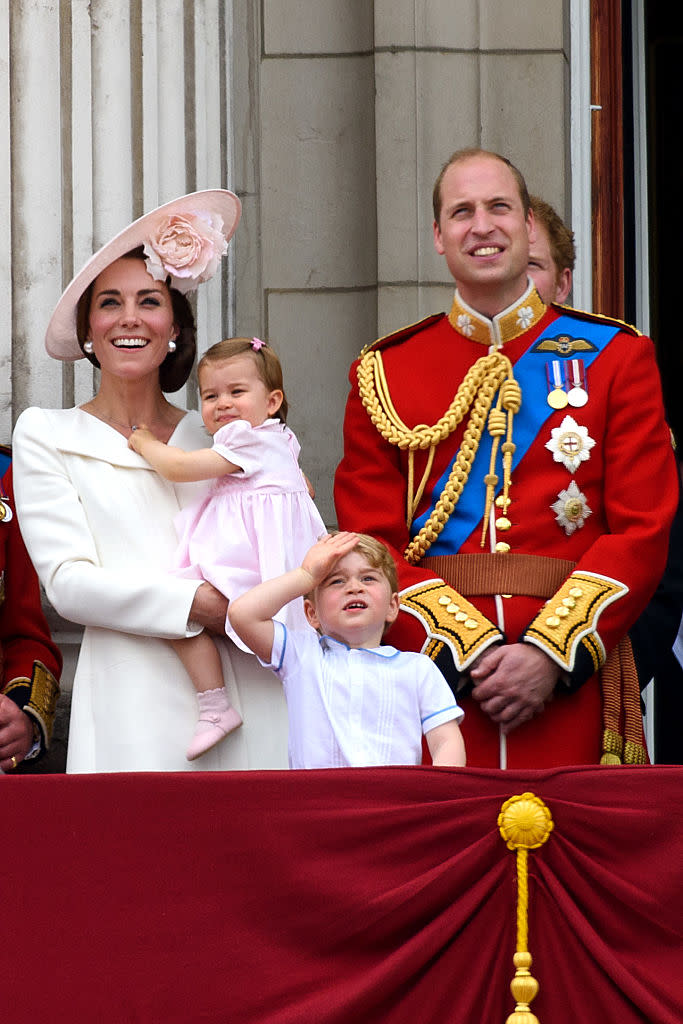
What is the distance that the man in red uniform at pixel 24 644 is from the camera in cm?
414

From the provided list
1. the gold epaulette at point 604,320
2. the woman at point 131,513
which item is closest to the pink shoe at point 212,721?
the woman at point 131,513

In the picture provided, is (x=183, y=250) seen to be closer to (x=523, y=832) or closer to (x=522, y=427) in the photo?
(x=522, y=427)

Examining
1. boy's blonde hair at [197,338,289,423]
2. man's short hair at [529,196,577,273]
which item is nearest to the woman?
boy's blonde hair at [197,338,289,423]

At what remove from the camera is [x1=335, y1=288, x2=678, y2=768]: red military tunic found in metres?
3.79

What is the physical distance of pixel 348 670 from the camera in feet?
11.8

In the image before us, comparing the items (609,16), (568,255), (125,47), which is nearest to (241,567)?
(568,255)

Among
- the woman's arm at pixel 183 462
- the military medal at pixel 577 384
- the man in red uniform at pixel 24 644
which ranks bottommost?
the man in red uniform at pixel 24 644

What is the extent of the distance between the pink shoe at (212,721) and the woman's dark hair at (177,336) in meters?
0.70

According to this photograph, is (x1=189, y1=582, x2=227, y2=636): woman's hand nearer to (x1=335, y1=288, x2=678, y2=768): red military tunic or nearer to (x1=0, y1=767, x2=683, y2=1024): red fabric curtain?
(x1=335, y1=288, x2=678, y2=768): red military tunic

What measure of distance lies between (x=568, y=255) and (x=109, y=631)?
1578mm

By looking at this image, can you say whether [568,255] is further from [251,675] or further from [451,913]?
[451,913]

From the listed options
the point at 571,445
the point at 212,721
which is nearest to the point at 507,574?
the point at 571,445

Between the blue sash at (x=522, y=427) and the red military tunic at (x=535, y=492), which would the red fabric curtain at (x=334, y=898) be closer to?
the red military tunic at (x=535, y=492)

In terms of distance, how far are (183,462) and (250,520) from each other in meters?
0.17
